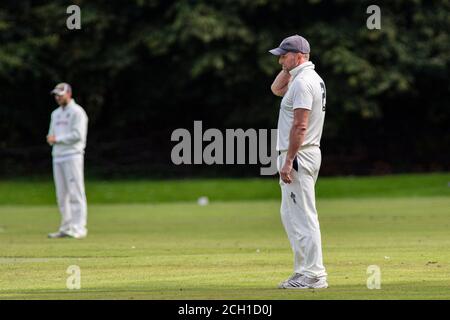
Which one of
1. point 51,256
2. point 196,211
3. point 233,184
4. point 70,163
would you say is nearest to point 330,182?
point 233,184

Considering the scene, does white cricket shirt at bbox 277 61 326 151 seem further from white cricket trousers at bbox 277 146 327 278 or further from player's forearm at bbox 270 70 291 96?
player's forearm at bbox 270 70 291 96

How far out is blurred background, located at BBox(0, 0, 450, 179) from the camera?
1501 inches

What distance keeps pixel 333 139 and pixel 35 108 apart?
383 inches

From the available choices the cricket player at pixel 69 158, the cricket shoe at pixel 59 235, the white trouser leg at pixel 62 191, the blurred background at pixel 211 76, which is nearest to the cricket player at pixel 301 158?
the cricket shoe at pixel 59 235

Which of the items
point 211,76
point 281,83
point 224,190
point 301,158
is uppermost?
point 211,76

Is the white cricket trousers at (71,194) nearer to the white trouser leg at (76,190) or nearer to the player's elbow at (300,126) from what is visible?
the white trouser leg at (76,190)

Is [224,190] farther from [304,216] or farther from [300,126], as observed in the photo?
[300,126]

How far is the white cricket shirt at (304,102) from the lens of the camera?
423 inches

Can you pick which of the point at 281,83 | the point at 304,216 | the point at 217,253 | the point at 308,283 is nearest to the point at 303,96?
the point at 281,83

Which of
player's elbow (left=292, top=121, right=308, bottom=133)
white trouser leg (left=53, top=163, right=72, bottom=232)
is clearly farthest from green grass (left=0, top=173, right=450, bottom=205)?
player's elbow (left=292, top=121, right=308, bottom=133)

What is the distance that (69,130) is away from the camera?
19188 mm

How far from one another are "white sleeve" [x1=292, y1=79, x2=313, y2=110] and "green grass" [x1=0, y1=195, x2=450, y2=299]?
1563 mm

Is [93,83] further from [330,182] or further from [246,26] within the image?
[330,182]

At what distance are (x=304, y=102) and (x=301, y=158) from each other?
489mm
